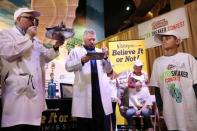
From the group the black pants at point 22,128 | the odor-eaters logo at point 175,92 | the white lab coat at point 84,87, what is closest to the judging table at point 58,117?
the white lab coat at point 84,87

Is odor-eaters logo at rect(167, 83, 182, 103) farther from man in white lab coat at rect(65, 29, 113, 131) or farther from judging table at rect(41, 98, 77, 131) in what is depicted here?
judging table at rect(41, 98, 77, 131)

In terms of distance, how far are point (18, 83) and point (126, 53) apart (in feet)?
16.1

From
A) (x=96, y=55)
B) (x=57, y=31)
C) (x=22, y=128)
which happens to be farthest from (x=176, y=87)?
(x=22, y=128)

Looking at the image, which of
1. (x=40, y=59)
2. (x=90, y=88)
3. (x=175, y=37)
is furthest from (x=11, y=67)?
(x=175, y=37)

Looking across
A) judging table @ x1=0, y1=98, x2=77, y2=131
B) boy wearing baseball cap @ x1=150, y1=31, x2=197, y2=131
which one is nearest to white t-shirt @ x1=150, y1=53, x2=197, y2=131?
boy wearing baseball cap @ x1=150, y1=31, x2=197, y2=131

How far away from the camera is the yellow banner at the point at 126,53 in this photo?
678 centimetres

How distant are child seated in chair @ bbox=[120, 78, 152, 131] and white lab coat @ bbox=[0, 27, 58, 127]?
8.11 ft

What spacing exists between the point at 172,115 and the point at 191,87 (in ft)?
1.07

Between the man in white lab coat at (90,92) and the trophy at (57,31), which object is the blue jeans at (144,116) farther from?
the trophy at (57,31)

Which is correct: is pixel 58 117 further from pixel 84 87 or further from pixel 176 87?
pixel 176 87

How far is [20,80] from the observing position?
2.19 metres

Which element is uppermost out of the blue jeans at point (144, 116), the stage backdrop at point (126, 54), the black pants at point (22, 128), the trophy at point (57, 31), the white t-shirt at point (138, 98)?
the stage backdrop at point (126, 54)

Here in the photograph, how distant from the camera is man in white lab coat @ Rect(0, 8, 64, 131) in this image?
84.4 inches

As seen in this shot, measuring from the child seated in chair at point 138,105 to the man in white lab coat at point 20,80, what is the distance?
2.47 metres
